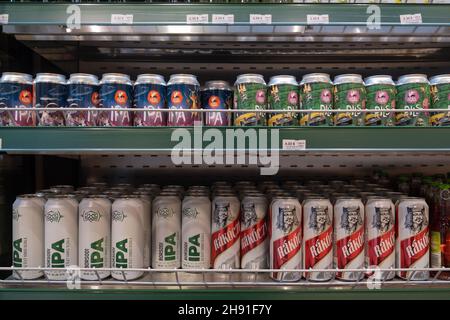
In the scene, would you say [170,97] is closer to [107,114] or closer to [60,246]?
[107,114]

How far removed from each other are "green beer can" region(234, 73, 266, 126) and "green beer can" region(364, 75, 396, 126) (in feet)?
1.08

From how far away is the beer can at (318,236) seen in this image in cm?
119

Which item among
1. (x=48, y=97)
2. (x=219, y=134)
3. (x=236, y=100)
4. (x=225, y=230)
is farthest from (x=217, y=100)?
(x=48, y=97)

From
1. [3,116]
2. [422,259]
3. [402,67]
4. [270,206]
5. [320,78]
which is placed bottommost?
[422,259]

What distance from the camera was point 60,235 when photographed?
118 centimetres

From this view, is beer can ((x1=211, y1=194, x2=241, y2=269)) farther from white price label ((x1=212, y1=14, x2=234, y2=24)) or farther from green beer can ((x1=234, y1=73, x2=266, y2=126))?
white price label ((x1=212, y1=14, x2=234, y2=24))

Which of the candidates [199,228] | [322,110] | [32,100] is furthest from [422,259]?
[32,100]

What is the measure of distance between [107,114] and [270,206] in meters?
0.58

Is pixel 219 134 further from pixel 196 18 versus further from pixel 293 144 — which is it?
pixel 196 18

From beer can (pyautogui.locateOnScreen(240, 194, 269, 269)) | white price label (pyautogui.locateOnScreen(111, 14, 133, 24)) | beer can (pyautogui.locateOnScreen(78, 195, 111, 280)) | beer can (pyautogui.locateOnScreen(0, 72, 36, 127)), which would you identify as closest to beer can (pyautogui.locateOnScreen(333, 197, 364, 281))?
beer can (pyautogui.locateOnScreen(240, 194, 269, 269))

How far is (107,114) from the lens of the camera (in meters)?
1.19

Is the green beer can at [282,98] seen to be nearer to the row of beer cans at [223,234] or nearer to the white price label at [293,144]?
the white price label at [293,144]

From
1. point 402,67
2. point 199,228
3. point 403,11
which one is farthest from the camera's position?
point 402,67

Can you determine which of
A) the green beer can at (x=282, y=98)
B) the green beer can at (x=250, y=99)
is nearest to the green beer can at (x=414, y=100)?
the green beer can at (x=282, y=98)
